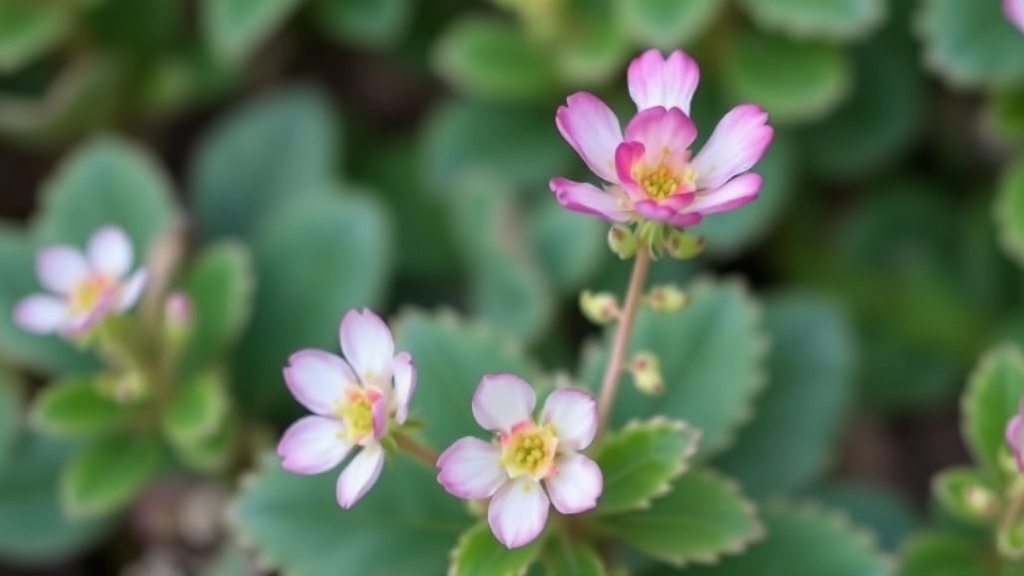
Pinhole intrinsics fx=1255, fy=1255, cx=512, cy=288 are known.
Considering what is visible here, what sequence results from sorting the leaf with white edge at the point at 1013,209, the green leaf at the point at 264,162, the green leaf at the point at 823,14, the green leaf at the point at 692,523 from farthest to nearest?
the green leaf at the point at 264,162 < the green leaf at the point at 823,14 < the leaf with white edge at the point at 1013,209 < the green leaf at the point at 692,523

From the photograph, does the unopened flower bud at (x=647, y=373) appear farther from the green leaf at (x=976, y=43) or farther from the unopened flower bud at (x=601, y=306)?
the green leaf at (x=976, y=43)

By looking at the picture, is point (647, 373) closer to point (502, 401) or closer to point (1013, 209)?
point (502, 401)

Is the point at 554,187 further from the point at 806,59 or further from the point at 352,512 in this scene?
the point at 806,59

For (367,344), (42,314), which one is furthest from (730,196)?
(42,314)

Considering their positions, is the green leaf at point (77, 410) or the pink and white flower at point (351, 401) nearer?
the pink and white flower at point (351, 401)

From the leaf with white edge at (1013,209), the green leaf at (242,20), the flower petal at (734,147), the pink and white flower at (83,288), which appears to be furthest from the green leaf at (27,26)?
the leaf with white edge at (1013,209)

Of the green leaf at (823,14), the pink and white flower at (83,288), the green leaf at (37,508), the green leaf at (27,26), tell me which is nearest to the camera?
the pink and white flower at (83,288)

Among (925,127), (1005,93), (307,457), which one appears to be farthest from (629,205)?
(925,127)
